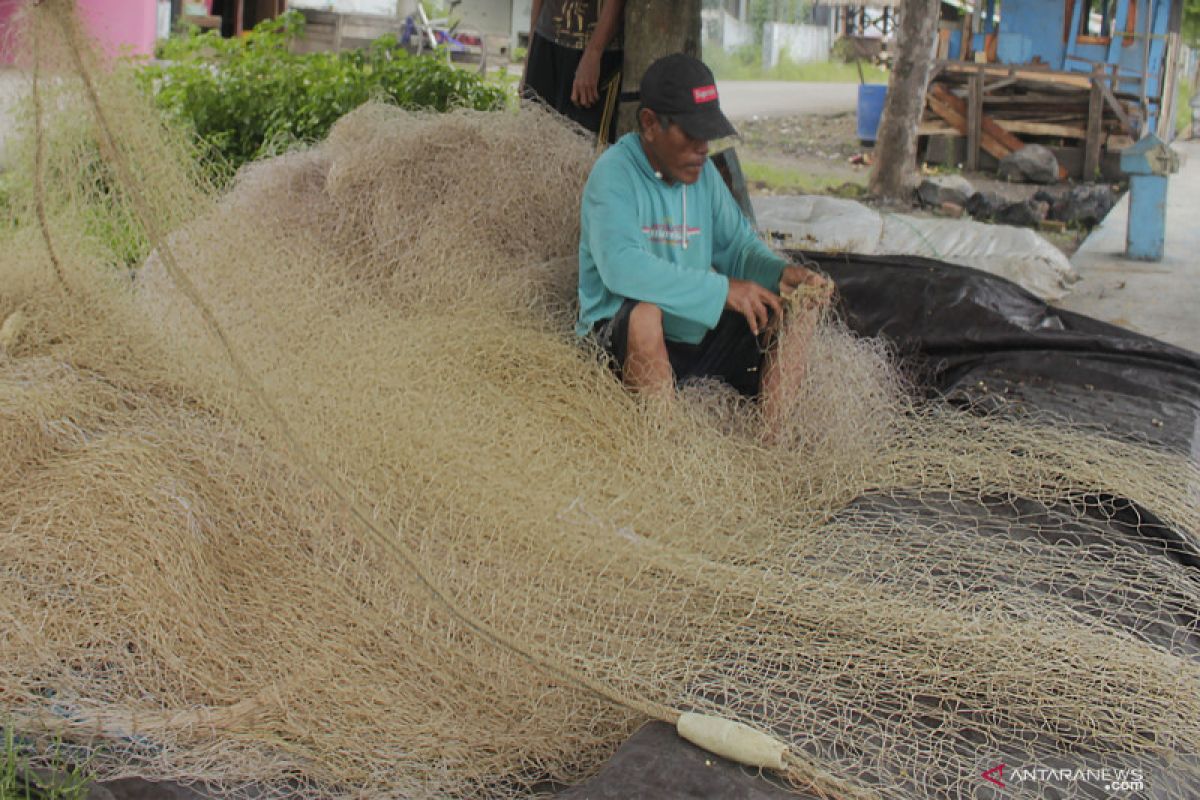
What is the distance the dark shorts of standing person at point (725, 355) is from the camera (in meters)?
4.04

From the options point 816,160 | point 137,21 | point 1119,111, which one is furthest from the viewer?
point 816,160

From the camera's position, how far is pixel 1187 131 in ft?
77.1

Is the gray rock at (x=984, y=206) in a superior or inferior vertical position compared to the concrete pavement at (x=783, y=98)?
inferior

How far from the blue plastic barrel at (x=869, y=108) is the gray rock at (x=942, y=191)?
4210 mm

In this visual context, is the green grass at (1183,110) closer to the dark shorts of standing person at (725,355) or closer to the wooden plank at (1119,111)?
the wooden plank at (1119,111)

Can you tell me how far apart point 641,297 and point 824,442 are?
28.2 inches

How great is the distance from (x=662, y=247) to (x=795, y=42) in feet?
112

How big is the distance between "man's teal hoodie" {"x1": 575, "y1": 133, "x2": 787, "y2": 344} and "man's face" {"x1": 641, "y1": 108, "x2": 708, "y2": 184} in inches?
2.3

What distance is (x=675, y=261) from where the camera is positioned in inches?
→ 162

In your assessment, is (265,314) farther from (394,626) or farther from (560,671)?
(560,671)

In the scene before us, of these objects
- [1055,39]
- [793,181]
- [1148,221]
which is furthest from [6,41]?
[1055,39]

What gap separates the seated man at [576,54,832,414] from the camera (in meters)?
3.77

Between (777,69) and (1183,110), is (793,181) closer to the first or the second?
(1183,110)

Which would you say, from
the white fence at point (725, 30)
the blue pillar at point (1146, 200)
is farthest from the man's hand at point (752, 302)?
the white fence at point (725, 30)
